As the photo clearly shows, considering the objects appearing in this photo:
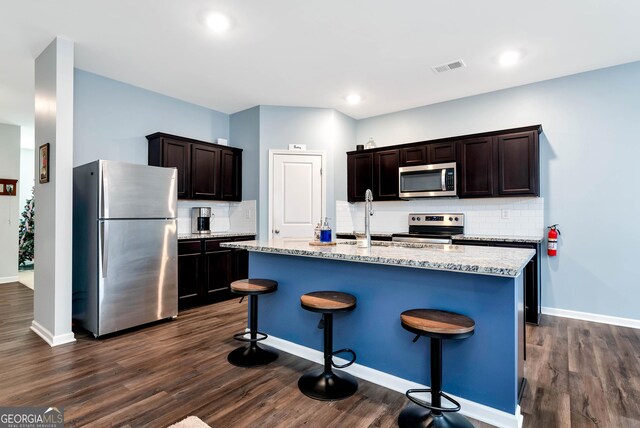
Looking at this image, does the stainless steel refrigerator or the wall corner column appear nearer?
the wall corner column

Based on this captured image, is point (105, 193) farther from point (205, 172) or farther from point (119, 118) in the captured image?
point (205, 172)

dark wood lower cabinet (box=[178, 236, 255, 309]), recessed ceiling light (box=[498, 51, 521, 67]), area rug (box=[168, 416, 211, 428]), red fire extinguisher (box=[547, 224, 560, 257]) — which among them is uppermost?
recessed ceiling light (box=[498, 51, 521, 67])

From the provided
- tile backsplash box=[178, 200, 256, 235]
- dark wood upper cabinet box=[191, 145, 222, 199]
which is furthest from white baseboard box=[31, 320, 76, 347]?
dark wood upper cabinet box=[191, 145, 222, 199]

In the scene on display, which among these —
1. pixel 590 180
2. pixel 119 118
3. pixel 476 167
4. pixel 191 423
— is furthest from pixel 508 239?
pixel 119 118

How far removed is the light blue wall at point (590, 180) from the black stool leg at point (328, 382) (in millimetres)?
3081

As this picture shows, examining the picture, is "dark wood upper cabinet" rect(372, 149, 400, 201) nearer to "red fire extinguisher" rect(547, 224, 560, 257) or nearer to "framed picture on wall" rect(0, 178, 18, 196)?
"red fire extinguisher" rect(547, 224, 560, 257)

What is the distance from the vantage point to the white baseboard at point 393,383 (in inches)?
71.9

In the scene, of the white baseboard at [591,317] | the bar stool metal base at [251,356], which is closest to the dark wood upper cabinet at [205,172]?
the bar stool metal base at [251,356]

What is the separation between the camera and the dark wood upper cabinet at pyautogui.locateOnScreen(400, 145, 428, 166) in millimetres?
4602

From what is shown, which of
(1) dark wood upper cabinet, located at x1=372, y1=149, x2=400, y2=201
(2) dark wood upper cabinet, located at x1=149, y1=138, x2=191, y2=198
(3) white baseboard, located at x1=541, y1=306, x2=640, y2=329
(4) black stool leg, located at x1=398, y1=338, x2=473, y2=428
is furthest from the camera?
(1) dark wood upper cabinet, located at x1=372, y1=149, x2=400, y2=201

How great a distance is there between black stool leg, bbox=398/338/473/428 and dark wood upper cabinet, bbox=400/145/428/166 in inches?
127

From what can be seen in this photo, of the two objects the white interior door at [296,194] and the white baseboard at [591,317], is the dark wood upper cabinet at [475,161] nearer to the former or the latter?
the white interior door at [296,194]

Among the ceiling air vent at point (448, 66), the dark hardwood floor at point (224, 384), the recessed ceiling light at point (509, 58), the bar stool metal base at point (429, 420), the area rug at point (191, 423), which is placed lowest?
the dark hardwood floor at point (224, 384)

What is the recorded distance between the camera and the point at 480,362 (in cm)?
190
